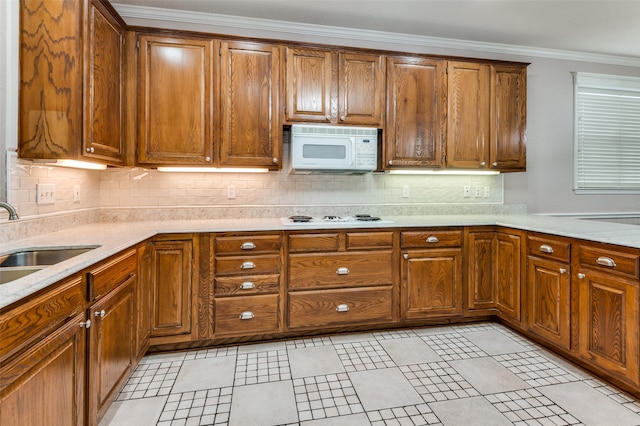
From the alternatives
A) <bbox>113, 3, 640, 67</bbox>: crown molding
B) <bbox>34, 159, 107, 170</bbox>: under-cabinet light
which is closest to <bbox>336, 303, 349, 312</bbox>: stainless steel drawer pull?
<bbox>34, 159, 107, 170</bbox>: under-cabinet light

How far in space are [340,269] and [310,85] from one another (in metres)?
1.52

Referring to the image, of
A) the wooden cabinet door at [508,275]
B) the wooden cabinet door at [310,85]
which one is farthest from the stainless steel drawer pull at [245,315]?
the wooden cabinet door at [508,275]

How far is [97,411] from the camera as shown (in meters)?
1.55

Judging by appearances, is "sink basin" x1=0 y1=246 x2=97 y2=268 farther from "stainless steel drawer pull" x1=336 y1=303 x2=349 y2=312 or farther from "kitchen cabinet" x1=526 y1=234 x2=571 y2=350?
"kitchen cabinet" x1=526 y1=234 x2=571 y2=350

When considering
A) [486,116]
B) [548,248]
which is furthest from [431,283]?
[486,116]

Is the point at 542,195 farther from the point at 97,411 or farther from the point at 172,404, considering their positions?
the point at 97,411

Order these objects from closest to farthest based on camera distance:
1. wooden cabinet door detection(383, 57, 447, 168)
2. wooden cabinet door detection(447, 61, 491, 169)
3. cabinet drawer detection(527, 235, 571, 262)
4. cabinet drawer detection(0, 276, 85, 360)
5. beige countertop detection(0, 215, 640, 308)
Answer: cabinet drawer detection(0, 276, 85, 360) → beige countertop detection(0, 215, 640, 308) → cabinet drawer detection(527, 235, 571, 262) → wooden cabinet door detection(383, 57, 447, 168) → wooden cabinet door detection(447, 61, 491, 169)

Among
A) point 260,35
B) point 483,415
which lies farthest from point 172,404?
point 260,35

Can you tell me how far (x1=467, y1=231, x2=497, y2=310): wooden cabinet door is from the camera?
9.50 ft

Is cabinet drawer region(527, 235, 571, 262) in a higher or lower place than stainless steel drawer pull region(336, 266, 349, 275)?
higher

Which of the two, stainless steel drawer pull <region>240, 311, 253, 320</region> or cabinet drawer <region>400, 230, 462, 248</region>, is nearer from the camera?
stainless steel drawer pull <region>240, 311, 253, 320</region>

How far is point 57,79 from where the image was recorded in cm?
186

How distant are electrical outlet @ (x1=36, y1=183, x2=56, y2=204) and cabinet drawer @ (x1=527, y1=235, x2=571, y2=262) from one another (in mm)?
3319

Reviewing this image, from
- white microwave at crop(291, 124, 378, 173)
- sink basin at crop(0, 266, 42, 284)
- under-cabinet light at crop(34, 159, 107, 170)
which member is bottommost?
sink basin at crop(0, 266, 42, 284)
